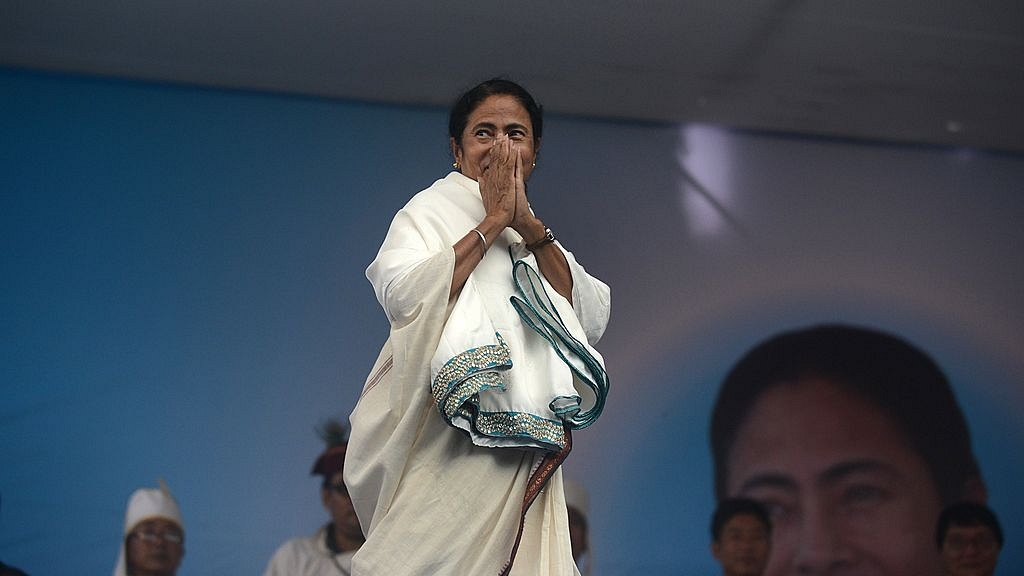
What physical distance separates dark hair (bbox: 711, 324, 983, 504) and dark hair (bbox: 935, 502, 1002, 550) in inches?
1.9

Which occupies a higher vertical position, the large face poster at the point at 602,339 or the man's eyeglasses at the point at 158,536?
the large face poster at the point at 602,339

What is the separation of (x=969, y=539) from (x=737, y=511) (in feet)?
3.48

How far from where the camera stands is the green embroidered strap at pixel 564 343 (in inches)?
87.2

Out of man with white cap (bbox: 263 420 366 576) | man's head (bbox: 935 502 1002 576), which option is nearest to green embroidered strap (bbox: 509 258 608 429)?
man with white cap (bbox: 263 420 366 576)

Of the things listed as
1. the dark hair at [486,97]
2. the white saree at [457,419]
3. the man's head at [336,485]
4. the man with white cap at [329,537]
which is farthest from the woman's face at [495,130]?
the man's head at [336,485]

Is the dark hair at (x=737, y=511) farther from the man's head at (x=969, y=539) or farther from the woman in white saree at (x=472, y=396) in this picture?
the woman in white saree at (x=472, y=396)

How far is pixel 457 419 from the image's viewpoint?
209 cm

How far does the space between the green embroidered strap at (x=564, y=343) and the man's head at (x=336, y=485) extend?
2532 mm

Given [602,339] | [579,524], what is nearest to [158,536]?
[579,524]

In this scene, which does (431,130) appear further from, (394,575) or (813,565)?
(394,575)

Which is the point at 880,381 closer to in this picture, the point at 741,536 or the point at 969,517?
the point at 969,517

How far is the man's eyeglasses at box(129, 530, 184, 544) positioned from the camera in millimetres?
4445

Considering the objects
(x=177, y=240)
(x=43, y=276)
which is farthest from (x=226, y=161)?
(x=43, y=276)

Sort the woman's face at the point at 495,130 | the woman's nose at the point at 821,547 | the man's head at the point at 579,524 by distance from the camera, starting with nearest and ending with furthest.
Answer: the woman's face at the point at 495,130 < the man's head at the point at 579,524 < the woman's nose at the point at 821,547
